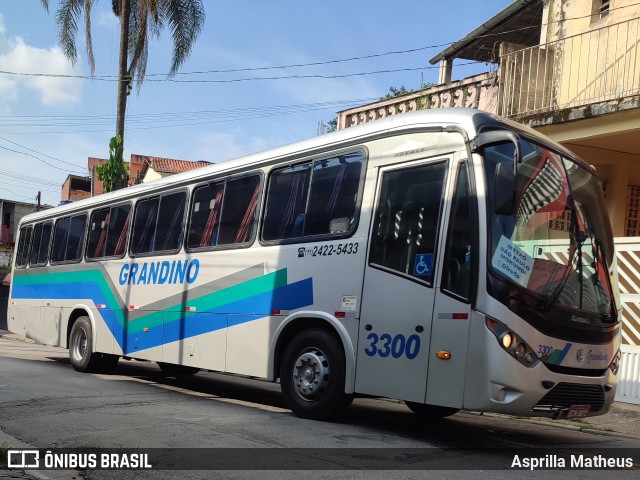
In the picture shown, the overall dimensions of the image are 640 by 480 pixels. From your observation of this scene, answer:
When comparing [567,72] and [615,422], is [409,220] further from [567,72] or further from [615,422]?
[567,72]

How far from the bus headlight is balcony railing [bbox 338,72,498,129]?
8.14 meters

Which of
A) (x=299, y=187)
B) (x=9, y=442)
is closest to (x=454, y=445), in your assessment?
(x=299, y=187)

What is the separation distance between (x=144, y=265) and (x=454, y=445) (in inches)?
245

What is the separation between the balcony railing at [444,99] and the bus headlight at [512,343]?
8136 millimetres

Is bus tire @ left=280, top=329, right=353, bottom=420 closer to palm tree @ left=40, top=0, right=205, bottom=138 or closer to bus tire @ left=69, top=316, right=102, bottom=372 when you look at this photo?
bus tire @ left=69, top=316, right=102, bottom=372

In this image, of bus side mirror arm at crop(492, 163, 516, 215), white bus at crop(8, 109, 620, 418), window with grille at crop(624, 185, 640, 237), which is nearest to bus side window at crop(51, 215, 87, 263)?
white bus at crop(8, 109, 620, 418)

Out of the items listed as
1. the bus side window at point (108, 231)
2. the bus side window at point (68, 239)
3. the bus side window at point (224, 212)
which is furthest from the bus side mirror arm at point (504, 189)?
the bus side window at point (68, 239)

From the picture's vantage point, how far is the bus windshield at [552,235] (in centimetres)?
647

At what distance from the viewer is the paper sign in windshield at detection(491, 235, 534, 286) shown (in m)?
6.38

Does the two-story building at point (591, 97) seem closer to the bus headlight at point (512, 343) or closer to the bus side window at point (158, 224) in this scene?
the bus headlight at point (512, 343)

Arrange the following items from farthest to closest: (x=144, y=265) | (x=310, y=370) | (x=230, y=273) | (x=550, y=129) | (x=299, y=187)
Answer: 1. (x=550, y=129)
2. (x=144, y=265)
3. (x=230, y=273)
4. (x=299, y=187)
5. (x=310, y=370)

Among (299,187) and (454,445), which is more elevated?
(299,187)

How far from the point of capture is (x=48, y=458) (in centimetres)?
571

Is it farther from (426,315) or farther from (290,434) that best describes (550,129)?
(290,434)
